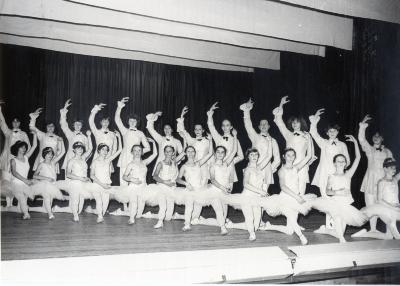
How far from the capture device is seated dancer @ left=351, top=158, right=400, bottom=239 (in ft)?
15.7

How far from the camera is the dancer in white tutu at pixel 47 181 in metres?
5.46

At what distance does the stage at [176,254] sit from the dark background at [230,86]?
1.91 m

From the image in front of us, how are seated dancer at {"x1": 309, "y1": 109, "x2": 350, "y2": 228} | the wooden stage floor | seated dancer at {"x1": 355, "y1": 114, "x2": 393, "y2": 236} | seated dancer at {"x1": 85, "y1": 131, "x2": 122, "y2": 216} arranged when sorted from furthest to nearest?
1. seated dancer at {"x1": 85, "y1": 131, "x2": 122, "y2": 216}
2. seated dancer at {"x1": 309, "y1": 109, "x2": 350, "y2": 228}
3. seated dancer at {"x1": 355, "y1": 114, "x2": 393, "y2": 236}
4. the wooden stage floor

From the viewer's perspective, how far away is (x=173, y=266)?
11.2ft

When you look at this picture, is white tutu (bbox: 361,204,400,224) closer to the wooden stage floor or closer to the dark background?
the wooden stage floor

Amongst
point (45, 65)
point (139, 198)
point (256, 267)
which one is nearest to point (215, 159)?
point (139, 198)

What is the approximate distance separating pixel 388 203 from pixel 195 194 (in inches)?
92.5

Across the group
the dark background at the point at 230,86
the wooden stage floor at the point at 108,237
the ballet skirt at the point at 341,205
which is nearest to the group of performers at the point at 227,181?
the ballet skirt at the point at 341,205

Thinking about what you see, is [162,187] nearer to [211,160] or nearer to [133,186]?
[133,186]

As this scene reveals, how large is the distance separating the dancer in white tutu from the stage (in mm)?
326

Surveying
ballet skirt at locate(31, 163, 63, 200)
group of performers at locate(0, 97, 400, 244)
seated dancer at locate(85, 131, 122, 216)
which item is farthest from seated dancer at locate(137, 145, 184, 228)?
ballet skirt at locate(31, 163, 63, 200)

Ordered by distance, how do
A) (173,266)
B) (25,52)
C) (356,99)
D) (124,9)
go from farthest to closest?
(25,52) < (356,99) < (124,9) < (173,266)

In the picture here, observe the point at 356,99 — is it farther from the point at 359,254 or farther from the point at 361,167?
the point at 359,254

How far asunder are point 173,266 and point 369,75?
14.2 feet
